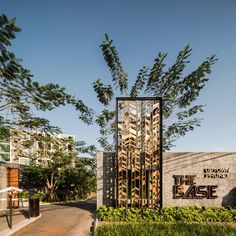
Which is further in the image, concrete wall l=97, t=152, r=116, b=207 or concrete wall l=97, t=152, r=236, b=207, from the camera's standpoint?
concrete wall l=97, t=152, r=116, b=207

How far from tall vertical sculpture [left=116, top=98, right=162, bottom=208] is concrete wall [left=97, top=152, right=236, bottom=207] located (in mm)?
1038

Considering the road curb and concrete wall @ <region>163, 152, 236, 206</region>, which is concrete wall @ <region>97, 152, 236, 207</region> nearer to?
concrete wall @ <region>163, 152, 236, 206</region>

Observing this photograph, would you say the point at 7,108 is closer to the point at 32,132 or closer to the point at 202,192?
the point at 32,132

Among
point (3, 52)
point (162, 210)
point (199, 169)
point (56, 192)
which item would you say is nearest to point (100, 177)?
point (162, 210)

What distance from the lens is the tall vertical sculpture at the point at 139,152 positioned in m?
18.8

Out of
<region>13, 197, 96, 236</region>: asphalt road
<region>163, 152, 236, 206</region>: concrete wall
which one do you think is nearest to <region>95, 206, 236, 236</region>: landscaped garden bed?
<region>163, 152, 236, 206</region>: concrete wall

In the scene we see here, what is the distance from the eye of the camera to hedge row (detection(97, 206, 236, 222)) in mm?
17844

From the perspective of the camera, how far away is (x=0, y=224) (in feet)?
57.6

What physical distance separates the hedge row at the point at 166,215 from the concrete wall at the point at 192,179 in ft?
3.22

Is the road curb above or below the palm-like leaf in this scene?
below

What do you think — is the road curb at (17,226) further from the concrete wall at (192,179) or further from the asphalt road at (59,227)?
the concrete wall at (192,179)

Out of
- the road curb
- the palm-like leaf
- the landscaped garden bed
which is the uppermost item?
the palm-like leaf

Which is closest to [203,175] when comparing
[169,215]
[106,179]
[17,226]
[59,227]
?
[169,215]

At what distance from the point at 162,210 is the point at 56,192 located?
1033 inches
